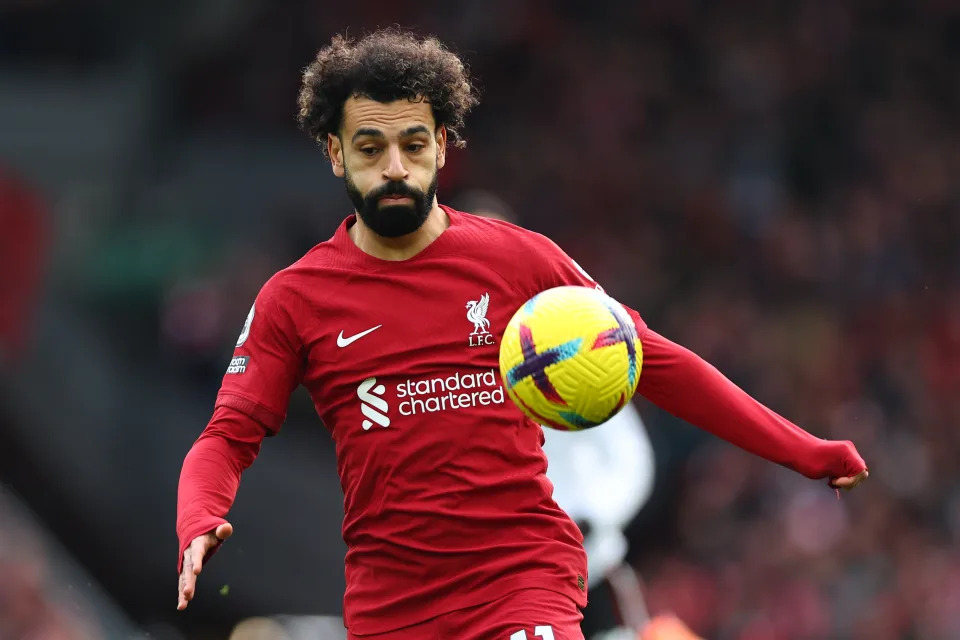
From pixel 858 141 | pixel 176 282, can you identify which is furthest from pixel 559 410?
pixel 858 141

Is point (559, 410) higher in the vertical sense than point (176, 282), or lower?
higher

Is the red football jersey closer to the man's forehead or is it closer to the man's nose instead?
the man's nose

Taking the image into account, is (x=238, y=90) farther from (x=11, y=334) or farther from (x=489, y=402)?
(x=489, y=402)

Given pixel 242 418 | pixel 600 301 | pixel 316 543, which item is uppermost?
pixel 600 301

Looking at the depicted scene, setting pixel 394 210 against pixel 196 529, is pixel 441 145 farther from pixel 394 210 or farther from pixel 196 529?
pixel 196 529

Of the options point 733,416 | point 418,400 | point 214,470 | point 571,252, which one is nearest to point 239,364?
point 214,470

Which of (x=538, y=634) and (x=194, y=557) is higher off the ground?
(x=194, y=557)

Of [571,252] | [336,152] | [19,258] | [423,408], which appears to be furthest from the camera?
[571,252]

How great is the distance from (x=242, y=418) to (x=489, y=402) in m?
0.72

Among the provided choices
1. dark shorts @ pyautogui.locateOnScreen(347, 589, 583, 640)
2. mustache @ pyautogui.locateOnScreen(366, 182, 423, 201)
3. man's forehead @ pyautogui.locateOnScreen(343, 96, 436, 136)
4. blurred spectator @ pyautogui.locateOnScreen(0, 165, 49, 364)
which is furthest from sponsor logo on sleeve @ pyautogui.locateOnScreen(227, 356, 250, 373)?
blurred spectator @ pyautogui.locateOnScreen(0, 165, 49, 364)

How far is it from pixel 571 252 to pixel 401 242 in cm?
688

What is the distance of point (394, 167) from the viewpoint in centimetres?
412

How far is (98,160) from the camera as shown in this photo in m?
9.77

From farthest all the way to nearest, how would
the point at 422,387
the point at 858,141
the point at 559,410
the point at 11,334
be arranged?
1. the point at 858,141
2. the point at 11,334
3. the point at 422,387
4. the point at 559,410
